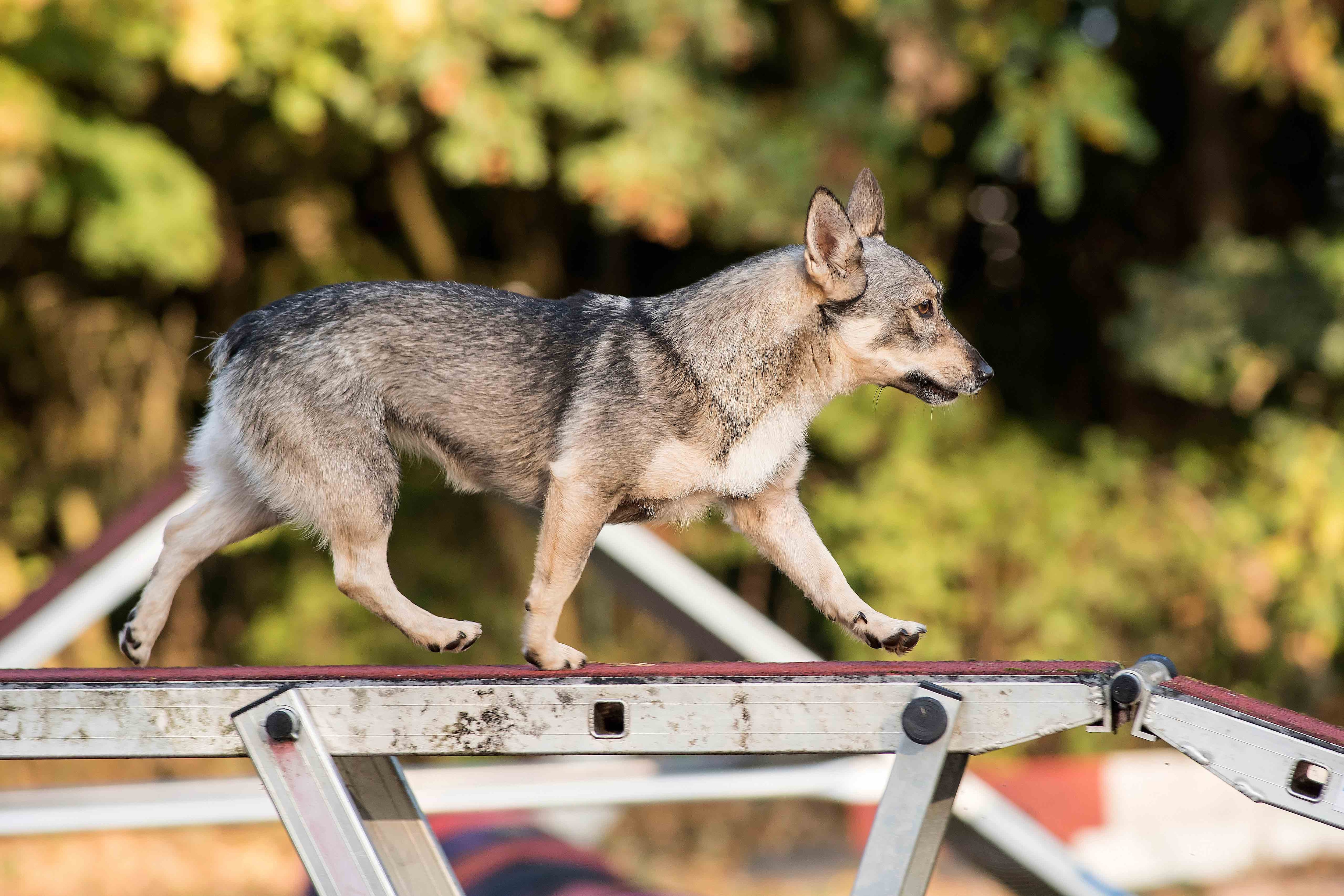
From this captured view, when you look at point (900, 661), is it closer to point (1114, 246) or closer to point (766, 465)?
point (766, 465)

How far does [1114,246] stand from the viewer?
1107cm

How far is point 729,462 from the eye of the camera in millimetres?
2760

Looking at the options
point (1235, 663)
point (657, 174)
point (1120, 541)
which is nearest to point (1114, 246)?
point (1120, 541)

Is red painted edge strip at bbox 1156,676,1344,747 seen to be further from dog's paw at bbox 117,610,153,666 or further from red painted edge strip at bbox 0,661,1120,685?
dog's paw at bbox 117,610,153,666

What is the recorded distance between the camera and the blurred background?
26.5 feet

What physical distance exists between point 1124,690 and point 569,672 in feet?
3.50

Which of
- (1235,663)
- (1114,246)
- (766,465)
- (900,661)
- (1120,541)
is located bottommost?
(1235,663)

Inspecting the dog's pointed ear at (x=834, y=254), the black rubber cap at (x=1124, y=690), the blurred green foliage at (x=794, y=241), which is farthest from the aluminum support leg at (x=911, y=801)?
the blurred green foliage at (x=794, y=241)

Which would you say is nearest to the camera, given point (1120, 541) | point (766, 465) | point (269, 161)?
point (766, 465)

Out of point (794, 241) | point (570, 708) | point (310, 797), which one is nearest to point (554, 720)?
point (570, 708)

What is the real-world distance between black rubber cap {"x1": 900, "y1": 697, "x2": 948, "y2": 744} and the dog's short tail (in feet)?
5.28

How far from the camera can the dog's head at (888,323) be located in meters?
2.79

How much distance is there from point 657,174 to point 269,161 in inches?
153

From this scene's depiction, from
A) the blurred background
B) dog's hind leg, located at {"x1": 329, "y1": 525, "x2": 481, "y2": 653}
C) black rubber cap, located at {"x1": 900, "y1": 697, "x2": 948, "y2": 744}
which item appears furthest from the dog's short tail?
the blurred background
